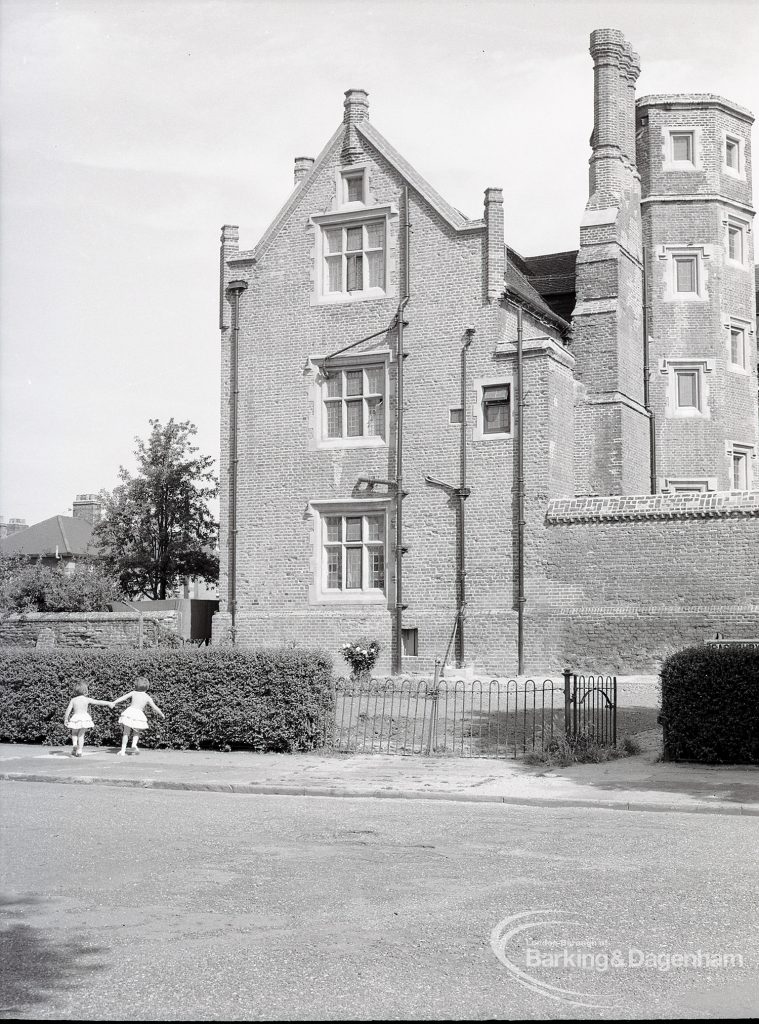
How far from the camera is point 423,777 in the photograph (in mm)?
14500

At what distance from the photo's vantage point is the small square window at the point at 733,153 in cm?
3288

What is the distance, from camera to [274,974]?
6207 mm

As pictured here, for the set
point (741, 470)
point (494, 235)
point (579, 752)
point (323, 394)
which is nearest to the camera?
point (579, 752)

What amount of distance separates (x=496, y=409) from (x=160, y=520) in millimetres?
13449

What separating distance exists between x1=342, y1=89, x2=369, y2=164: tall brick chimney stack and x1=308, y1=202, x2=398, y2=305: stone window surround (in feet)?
2.83

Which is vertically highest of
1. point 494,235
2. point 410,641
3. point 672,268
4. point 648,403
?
point 672,268

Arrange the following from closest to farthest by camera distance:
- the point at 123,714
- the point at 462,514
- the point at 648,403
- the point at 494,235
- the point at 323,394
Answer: the point at 123,714 → the point at 462,514 → the point at 494,235 → the point at 323,394 → the point at 648,403

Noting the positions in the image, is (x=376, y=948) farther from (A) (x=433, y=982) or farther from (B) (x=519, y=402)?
(B) (x=519, y=402)

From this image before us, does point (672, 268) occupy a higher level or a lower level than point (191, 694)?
higher

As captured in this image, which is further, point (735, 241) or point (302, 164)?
point (302, 164)

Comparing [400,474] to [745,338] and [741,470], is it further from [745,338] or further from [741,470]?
[745,338]

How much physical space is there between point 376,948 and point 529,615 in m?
20.6

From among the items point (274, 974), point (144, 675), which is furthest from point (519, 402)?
point (274, 974)

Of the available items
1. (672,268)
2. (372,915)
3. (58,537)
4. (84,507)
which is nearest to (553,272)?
(672,268)
